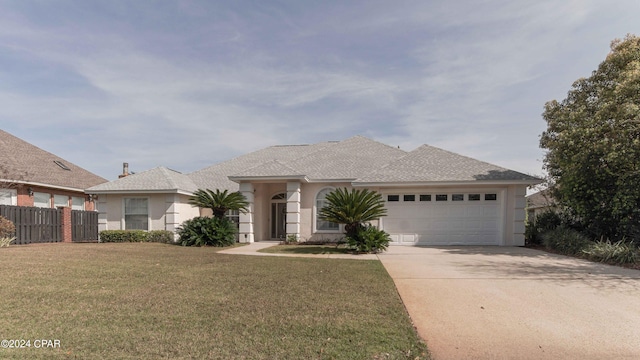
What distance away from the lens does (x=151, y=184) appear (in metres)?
15.7

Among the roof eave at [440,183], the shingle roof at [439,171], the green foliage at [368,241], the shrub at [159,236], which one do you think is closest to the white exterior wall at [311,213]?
the roof eave at [440,183]

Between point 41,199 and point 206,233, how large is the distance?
11759mm

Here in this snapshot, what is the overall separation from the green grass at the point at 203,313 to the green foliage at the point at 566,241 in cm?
817

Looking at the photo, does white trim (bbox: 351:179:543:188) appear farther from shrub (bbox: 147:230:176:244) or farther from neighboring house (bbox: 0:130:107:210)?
neighboring house (bbox: 0:130:107:210)

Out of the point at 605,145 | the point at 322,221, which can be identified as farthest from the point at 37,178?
the point at 605,145

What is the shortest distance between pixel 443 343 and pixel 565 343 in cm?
149

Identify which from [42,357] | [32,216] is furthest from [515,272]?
[32,216]

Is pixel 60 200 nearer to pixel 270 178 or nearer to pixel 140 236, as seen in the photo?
pixel 140 236

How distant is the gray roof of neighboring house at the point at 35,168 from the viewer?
53.4ft

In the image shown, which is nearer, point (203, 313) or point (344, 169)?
point (203, 313)

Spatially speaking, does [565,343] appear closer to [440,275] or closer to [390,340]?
[390,340]

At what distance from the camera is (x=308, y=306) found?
15.8 ft

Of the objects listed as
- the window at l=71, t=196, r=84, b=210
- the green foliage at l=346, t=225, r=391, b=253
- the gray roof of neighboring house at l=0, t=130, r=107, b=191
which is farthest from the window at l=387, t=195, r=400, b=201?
the window at l=71, t=196, r=84, b=210

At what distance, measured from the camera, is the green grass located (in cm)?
339
